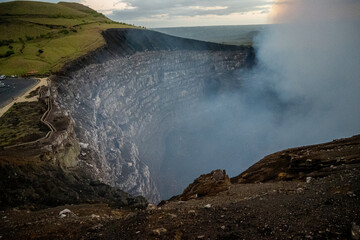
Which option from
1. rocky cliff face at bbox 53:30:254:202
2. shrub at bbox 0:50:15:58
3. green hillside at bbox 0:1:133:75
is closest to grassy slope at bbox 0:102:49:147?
rocky cliff face at bbox 53:30:254:202

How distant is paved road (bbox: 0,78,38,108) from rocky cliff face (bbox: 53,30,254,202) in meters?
3.58

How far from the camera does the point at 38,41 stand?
163 feet

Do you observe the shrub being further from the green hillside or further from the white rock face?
the white rock face

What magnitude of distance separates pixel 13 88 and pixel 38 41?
89.0ft

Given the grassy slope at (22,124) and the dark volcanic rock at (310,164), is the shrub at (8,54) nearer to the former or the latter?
the grassy slope at (22,124)

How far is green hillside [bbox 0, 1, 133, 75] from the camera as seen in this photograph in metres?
36.2

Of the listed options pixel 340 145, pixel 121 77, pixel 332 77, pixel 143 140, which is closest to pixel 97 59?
pixel 121 77

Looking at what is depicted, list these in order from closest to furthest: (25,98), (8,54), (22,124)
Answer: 1. (22,124)
2. (25,98)
3. (8,54)

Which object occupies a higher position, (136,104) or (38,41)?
(38,41)

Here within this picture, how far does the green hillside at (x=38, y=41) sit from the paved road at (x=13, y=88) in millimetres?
2853

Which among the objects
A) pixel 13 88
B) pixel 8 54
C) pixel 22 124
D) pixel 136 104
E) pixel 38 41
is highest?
pixel 38 41

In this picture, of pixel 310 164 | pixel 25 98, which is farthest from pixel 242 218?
pixel 25 98

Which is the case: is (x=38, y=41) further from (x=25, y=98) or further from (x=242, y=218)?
(x=242, y=218)

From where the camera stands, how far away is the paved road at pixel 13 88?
82.2ft
